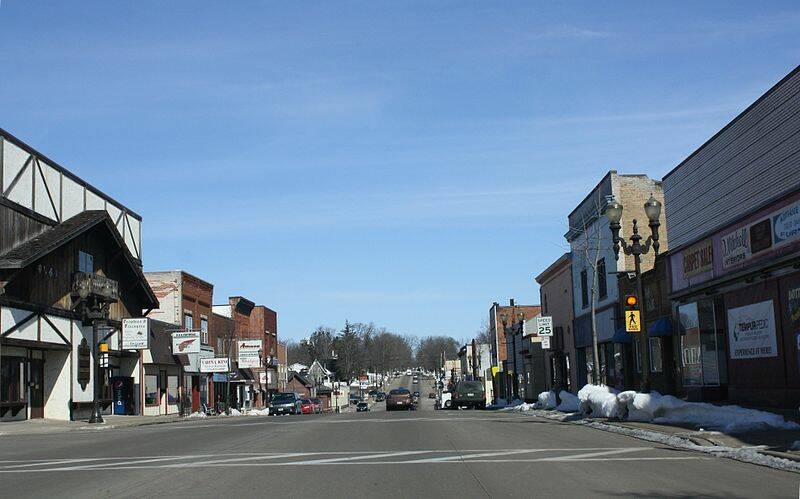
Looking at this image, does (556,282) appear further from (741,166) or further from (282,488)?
(282,488)

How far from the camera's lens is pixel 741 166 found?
26.8 metres

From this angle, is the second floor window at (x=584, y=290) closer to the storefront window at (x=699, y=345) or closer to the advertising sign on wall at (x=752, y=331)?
the storefront window at (x=699, y=345)

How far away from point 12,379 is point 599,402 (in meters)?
23.8

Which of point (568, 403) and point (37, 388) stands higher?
point (37, 388)

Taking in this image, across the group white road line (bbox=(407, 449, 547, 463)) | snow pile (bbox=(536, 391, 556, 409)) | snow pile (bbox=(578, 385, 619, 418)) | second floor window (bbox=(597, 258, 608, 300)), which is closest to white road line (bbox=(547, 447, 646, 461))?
white road line (bbox=(407, 449, 547, 463))

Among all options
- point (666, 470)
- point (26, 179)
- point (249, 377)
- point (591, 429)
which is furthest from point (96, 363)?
point (249, 377)

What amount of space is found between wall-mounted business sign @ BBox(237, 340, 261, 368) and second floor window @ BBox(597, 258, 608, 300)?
3252cm

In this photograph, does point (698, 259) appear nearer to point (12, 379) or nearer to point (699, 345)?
point (699, 345)

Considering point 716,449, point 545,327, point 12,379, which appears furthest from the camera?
point 545,327

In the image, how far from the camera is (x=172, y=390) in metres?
55.8

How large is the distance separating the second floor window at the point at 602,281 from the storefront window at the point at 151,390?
88.4 ft

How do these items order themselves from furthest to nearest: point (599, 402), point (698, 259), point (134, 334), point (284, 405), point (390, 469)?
point (284, 405), point (134, 334), point (698, 259), point (599, 402), point (390, 469)

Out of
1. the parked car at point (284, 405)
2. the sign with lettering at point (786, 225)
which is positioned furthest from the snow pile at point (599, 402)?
the parked car at point (284, 405)

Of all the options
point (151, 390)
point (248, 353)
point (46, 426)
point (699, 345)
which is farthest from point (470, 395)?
point (46, 426)
